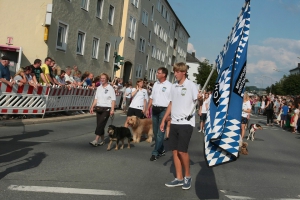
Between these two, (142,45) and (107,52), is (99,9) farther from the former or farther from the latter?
(142,45)

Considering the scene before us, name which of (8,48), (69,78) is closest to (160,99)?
(69,78)

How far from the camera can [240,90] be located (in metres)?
5.14

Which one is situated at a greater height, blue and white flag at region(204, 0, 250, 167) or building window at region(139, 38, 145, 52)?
building window at region(139, 38, 145, 52)

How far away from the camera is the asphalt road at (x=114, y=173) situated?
5.75 meters

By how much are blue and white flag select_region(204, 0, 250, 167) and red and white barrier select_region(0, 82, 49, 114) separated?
355 inches

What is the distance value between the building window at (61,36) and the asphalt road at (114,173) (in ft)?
45.0

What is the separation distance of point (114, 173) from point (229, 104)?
9.32 ft

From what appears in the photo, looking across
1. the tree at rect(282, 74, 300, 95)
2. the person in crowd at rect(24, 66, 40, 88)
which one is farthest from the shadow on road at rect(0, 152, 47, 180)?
the tree at rect(282, 74, 300, 95)

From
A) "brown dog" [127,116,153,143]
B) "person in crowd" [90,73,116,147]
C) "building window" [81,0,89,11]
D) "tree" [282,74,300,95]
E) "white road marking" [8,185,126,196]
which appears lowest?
"white road marking" [8,185,126,196]

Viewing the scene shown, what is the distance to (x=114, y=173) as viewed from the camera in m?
7.02

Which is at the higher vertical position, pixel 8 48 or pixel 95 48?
pixel 95 48

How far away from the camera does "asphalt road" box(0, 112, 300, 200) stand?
5750 mm

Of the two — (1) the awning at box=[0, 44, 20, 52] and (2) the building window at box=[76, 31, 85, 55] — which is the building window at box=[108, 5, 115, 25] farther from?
(1) the awning at box=[0, 44, 20, 52]

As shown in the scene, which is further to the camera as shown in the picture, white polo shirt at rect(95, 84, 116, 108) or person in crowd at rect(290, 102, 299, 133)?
person in crowd at rect(290, 102, 299, 133)
